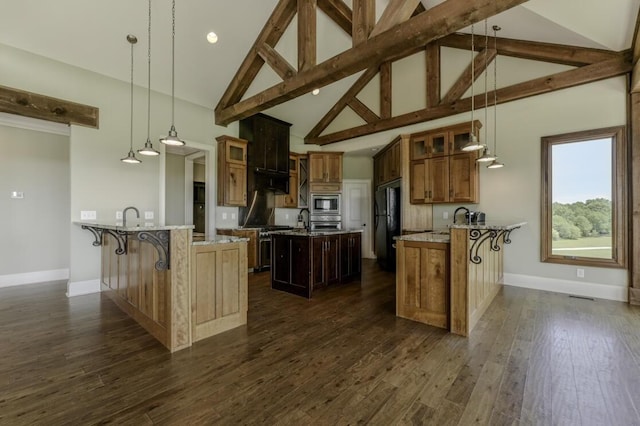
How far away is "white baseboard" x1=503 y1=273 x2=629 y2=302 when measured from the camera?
11.9 ft

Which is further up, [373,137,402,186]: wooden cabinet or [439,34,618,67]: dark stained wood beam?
[439,34,618,67]: dark stained wood beam

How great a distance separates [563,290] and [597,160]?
1.90 metres

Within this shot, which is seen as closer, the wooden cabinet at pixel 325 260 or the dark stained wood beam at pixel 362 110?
the wooden cabinet at pixel 325 260

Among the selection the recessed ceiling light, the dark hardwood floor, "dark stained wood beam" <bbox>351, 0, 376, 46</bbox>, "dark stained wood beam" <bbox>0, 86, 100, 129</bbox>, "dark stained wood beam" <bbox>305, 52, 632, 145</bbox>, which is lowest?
the dark hardwood floor

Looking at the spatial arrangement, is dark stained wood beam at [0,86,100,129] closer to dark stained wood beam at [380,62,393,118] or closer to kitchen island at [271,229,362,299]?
kitchen island at [271,229,362,299]

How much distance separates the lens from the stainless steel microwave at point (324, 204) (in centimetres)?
658

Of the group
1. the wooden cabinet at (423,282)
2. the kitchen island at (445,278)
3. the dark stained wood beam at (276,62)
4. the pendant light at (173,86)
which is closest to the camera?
the kitchen island at (445,278)

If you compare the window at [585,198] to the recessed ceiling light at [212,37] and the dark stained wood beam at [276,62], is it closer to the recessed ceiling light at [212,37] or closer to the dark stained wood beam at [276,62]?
the dark stained wood beam at [276,62]

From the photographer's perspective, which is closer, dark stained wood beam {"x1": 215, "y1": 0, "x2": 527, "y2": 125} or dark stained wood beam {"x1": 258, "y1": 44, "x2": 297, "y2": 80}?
dark stained wood beam {"x1": 215, "y1": 0, "x2": 527, "y2": 125}

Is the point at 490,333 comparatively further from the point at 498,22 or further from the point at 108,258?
the point at 108,258

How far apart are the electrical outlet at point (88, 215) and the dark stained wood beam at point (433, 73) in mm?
5810

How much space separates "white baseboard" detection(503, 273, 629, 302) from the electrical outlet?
6.43 metres

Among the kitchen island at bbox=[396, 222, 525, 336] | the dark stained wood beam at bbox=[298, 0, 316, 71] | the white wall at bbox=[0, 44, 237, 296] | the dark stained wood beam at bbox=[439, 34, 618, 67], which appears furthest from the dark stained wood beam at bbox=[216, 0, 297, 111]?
the kitchen island at bbox=[396, 222, 525, 336]

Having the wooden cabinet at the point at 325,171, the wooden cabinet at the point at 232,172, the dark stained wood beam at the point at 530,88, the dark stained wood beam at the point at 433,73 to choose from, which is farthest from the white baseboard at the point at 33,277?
the dark stained wood beam at the point at 433,73
